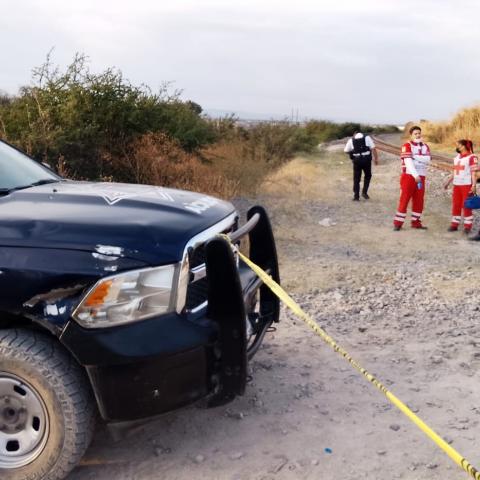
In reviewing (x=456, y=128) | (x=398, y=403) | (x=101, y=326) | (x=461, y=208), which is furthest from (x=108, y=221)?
(x=456, y=128)

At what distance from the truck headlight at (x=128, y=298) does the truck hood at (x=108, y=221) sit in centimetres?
7

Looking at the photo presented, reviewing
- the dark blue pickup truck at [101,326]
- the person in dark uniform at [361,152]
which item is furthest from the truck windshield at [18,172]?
the person in dark uniform at [361,152]

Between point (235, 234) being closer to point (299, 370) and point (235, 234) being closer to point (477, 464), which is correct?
point (299, 370)

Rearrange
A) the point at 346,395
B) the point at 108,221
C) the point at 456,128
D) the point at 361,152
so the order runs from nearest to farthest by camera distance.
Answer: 1. the point at 108,221
2. the point at 346,395
3. the point at 361,152
4. the point at 456,128

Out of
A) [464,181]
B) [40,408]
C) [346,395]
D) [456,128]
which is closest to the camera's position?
[40,408]

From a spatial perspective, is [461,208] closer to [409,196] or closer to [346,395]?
[409,196]

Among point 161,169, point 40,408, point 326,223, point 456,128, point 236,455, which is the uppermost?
point 456,128

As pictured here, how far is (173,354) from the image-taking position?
105 inches

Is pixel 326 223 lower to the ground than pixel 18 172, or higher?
lower

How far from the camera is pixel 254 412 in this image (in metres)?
3.66

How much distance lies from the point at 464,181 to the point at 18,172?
7538 millimetres

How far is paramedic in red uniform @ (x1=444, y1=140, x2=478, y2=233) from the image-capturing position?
9.48 m

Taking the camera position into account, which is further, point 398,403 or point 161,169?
point 161,169

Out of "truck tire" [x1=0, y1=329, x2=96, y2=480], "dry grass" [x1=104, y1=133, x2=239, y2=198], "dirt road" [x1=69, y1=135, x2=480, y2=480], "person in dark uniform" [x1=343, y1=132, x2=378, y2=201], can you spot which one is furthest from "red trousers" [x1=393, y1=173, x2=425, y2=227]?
"truck tire" [x1=0, y1=329, x2=96, y2=480]
